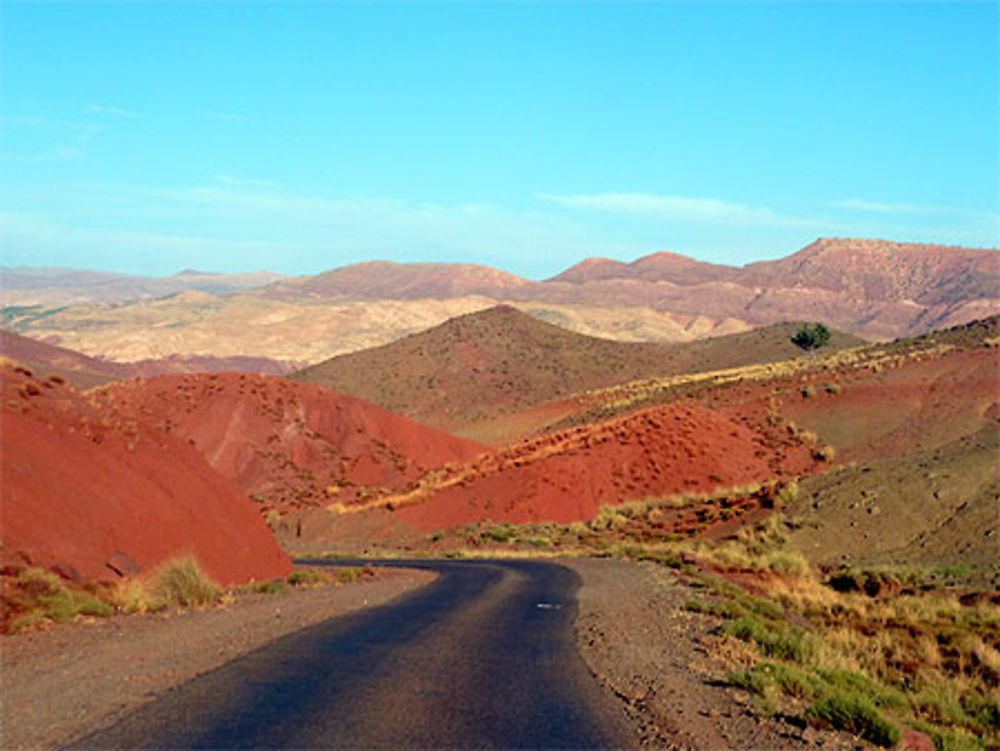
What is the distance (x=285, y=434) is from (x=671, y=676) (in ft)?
183

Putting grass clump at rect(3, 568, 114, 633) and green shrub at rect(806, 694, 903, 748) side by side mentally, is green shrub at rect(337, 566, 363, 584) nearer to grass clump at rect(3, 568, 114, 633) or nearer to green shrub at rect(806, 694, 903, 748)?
grass clump at rect(3, 568, 114, 633)

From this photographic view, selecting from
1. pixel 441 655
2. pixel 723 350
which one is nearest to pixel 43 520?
pixel 441 655

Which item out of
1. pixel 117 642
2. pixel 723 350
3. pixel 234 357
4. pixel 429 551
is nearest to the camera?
pixel 117 642

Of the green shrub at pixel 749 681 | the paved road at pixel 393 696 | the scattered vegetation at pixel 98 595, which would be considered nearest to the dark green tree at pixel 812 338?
the scattered vegetation at pixel 98 595

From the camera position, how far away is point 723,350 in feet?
423

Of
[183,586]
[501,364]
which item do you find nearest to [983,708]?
[183,586]

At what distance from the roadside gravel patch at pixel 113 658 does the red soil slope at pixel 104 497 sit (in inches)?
85.5

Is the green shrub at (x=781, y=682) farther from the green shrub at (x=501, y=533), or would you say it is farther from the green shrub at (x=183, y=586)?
the green shrub at (x=501, y=533)

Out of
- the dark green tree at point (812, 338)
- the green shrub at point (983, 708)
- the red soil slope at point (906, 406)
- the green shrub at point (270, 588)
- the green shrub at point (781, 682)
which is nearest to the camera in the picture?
the green shrub at point (781, 682)

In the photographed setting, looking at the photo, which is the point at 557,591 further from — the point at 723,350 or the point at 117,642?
the point at 723,350

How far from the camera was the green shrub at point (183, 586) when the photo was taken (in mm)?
16750

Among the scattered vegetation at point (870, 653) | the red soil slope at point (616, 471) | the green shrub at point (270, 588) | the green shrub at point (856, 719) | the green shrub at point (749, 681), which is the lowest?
the red soil slope at point (616, 471)

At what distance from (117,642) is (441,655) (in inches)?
165

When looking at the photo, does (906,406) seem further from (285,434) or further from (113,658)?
(113,658)
